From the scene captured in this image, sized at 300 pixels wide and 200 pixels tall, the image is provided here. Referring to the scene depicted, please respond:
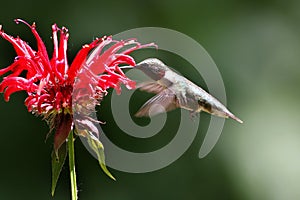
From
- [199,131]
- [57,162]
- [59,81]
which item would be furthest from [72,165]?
[199,131]

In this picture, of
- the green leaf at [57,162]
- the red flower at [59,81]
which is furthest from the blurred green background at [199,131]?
the green leaf at [57,162]

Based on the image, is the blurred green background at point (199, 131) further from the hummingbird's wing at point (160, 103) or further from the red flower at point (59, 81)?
the red flower at point (59, 81)

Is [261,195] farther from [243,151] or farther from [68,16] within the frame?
[68,16]

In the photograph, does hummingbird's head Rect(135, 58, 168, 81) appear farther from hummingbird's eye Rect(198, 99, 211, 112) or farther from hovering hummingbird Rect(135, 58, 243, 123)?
hummingbird's eye Rect(198, 99, 211, 112)

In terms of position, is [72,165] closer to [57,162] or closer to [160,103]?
[57,162]

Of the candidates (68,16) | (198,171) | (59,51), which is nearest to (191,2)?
(68,16)

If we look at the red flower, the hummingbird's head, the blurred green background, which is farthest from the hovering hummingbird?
the blurred green background

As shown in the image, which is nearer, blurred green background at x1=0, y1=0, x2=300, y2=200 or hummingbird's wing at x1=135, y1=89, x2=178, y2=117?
hummingbird's wing at x1=135, y1=89, x2=178, y2=117
